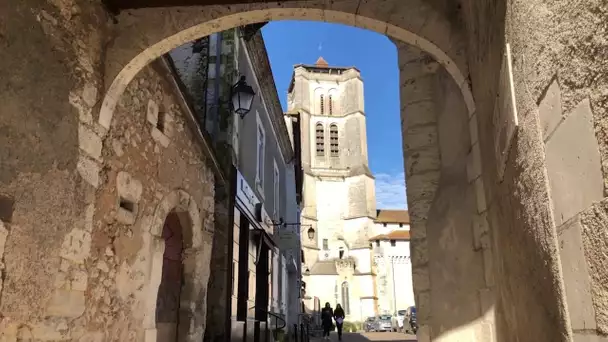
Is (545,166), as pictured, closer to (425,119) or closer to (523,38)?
(523,38)

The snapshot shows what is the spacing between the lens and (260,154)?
34.2ft

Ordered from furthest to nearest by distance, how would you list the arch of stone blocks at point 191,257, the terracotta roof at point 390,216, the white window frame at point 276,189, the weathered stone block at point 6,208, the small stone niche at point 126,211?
the terracotta roof at point 390,216
the white window frame at point 276,189
the arch of stone blocks at point 191,257
the small stone niche at point 126,211
the weathered stone block at point 6,208

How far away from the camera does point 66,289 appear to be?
3182 mm

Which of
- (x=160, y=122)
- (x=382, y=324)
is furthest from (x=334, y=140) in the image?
(x=160, y=122)

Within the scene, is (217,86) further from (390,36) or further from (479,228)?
(479,228)

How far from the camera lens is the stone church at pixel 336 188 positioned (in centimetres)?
3816

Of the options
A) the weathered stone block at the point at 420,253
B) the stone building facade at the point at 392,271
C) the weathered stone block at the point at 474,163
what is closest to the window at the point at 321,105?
the stone building facade at the point at 392,271

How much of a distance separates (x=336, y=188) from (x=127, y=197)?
39.3 metres

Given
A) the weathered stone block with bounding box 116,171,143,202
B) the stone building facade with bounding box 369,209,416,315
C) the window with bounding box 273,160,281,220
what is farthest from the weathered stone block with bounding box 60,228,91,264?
the stone building facade with bounding box 369,209,416,315

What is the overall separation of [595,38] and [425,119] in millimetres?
3352

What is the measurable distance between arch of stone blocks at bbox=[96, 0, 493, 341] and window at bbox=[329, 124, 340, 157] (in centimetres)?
4005

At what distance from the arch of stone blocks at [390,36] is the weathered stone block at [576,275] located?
5.83 feet

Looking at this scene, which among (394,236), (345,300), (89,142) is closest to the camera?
(89,142)

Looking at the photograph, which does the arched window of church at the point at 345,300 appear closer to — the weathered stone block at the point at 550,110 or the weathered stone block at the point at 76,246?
the weathered stone block at the point at 76,246
